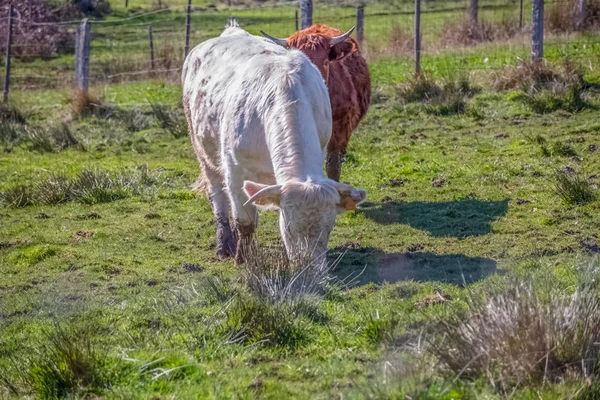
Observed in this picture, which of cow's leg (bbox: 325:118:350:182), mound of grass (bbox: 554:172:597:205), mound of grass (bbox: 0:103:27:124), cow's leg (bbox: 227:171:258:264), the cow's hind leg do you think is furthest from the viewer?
mound of grass (bbox: 0:103:27:124)

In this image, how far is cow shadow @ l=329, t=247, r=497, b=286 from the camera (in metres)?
7.04

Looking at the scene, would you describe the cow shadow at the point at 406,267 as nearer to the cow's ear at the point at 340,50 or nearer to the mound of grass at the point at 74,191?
the cow's ear at the point at 340,50

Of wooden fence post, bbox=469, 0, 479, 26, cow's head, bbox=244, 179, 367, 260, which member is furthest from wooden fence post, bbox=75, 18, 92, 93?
cow's head, bbox=244, 179, 367, 260

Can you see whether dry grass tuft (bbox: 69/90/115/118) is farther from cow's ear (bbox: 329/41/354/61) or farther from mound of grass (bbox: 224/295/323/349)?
mound of grass (bbox: 224/295/323/349)

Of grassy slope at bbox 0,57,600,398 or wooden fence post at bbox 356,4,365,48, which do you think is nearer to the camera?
grassy slope at bbox 0,57,600,398

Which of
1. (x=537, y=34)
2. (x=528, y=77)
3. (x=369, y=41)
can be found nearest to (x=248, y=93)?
(x=528, y=77)

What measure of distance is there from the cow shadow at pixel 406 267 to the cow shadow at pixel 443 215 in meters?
0.77

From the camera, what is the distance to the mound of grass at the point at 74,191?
10562mm

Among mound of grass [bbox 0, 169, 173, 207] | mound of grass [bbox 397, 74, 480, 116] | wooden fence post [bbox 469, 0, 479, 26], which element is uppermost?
wooden fence post [bbox 469, 0, 479, 26]

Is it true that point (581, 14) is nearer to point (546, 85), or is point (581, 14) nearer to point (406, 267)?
point (546, 85)

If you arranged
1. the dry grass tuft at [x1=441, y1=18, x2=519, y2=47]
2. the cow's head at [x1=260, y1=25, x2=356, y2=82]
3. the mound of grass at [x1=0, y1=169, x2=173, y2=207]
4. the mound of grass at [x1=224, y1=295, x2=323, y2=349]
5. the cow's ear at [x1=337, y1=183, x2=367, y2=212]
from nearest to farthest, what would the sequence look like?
the mound of grass at [x1=224, y1=295, x2=323, y2=349]
the cow's ear at [x1=337, y1=183, x2=367, y2=212]
the cow's head at [x1=260, y1=25, x2=356, y2=82]
the mound of grass at [x1=0, y1=169, x2=173, y2=207]
the dry grass tuft at [x1=441, y1=18, x2=519, y2=47]

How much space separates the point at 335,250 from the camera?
27.0 ft

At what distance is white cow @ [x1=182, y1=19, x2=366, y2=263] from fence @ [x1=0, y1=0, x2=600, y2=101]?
22.2 ft

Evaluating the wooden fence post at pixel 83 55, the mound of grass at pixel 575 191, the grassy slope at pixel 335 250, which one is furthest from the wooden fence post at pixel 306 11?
the mound of grass at pixel 575 191
